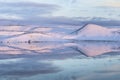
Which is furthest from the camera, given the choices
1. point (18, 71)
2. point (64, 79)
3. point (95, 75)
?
point (18, 71)

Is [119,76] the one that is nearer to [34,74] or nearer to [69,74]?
[69,74]

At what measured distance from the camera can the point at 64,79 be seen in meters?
18.3

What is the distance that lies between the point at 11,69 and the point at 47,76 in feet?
12.7

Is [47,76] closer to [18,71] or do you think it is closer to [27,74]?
[27,74]

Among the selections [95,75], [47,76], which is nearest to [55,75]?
[47,76]

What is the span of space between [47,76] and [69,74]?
137 cm

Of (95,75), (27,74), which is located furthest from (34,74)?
(95,75)

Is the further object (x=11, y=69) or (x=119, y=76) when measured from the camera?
(x=11, y=69)

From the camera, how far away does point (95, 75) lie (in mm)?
19516

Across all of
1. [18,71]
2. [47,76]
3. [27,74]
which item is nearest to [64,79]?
[47,76]

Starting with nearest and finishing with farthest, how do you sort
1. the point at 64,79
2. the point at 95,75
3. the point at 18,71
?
the point at 64,79 → the point at 95,75 → the point at 18,71

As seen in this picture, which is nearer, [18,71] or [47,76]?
[47,76]

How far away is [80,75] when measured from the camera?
1969cm

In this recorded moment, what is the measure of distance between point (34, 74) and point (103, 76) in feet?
11.7
